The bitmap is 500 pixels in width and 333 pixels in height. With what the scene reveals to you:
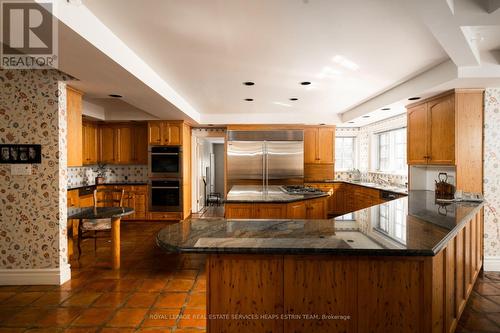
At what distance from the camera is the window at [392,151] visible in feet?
18.4

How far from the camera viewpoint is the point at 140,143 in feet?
20.7

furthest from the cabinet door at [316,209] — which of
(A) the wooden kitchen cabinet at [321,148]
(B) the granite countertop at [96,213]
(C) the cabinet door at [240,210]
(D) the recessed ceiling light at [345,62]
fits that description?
(A) the wooden kitchen cabinet at [321,148]

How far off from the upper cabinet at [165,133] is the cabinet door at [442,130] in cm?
448

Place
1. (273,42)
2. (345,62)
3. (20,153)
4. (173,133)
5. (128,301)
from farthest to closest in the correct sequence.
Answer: (173,133)
(345,62)
(20,153)
(128,301)
(273,42)

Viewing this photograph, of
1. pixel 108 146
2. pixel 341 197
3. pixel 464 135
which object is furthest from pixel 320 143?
pixel 108 146

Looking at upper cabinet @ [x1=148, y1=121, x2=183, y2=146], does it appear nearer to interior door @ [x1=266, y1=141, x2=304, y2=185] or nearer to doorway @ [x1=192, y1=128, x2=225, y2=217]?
doorway @ [x1=192, y1=128, x2=225, y2=217]

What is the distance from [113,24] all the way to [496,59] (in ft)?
11.6

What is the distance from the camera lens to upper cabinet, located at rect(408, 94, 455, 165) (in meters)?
3.39

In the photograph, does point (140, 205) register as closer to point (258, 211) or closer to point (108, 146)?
point (108, 146)

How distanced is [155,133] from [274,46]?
4.05 m

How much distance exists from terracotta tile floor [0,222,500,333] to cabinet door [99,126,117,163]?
10.2ft

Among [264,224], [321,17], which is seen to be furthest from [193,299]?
[321,17]

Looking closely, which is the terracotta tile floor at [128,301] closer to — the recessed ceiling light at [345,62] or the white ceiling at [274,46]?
the white ceiling at [274,46]

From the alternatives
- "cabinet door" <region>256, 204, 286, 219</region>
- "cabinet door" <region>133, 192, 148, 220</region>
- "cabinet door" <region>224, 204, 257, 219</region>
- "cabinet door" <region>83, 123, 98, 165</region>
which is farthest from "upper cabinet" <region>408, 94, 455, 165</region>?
"cabinet door" <region>83, 123, 98, 165</region>
